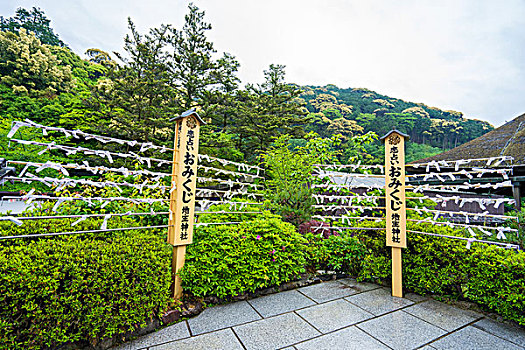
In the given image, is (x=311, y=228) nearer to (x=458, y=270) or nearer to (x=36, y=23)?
(x=458, y=270)

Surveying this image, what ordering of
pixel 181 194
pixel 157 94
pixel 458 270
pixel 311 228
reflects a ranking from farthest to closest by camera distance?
pixel 157 94
pixel 311 228
pixel 458 270
pixel 181 194

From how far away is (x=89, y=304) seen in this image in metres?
1.50

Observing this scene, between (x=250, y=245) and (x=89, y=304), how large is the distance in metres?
1.34

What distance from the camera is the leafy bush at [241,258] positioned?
2164 mm

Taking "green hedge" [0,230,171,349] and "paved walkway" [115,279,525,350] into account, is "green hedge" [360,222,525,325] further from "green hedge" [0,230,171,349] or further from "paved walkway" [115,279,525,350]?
"green hedge" [0,230,171,349]

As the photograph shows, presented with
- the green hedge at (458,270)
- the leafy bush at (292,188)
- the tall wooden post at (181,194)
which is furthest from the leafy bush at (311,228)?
the tall wooden post at (181,194)

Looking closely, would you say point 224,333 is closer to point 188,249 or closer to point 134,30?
point 188,249

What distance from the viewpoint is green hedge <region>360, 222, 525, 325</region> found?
6.23 feet

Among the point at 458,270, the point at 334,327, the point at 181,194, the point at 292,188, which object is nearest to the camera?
the point at 334,327

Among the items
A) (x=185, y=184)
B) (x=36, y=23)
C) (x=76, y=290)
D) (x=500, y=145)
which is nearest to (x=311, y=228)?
(x=185, y=184)

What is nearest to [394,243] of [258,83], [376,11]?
[376,11]

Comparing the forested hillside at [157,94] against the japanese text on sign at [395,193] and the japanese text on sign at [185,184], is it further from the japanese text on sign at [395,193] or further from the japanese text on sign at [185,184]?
the japanese text on sign at [185,184]

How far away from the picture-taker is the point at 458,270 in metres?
2.25

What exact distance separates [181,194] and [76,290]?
3.11 feet
